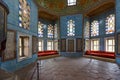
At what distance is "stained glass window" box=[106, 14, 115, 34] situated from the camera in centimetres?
1078

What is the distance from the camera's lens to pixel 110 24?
1114cm

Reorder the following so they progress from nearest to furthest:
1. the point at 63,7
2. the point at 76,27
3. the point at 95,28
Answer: the point at 95,28 → the point at 76,27 → the point at 63,7

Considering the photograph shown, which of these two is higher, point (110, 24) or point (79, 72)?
point (110, 24)

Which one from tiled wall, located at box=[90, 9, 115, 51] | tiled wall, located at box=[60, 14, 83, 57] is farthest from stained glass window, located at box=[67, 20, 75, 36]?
tiled wall, located at box=[90, 9, 115, 51]

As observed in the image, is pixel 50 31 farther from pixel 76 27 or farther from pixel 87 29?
pixel 87 29

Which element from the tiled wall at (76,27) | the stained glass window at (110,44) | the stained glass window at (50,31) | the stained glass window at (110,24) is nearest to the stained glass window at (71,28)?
the tiled wall at (76,27)

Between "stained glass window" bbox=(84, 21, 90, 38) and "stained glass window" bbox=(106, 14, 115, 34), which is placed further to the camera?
"stained glass window" bbox=(84, 21, 90, 38)

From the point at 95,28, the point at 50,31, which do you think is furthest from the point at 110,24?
the point at 50,31

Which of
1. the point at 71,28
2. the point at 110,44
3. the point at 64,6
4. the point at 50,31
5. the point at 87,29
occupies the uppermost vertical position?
the point at 64,6

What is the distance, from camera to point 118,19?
328 inches

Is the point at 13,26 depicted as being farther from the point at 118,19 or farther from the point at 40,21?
the point at 40,21

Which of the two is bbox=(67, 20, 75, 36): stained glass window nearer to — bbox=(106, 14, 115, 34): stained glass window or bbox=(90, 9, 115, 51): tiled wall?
bbox=(90, 9, 115, 51): tiled wall

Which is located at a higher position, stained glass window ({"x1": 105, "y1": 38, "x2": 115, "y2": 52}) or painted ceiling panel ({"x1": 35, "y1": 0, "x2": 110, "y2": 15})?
painted ceiling panel ({"x1": 35, "y1": 0, "x2": 110, "y2": 15})

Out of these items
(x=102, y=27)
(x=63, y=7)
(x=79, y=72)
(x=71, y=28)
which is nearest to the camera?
(x=79, y=72)
